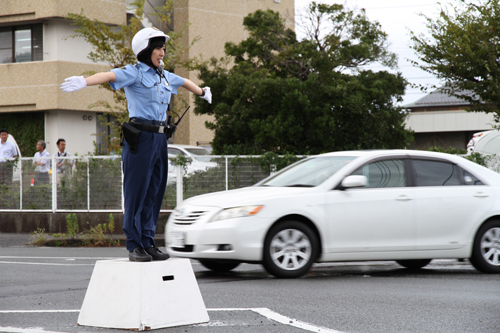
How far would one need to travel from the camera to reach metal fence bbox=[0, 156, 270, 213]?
53.9ft

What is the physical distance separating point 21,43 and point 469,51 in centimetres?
1850

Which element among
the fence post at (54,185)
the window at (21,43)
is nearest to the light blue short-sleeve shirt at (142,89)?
the fence post at (54,185)

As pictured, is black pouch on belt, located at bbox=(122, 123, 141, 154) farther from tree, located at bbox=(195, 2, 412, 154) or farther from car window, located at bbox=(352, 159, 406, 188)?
tree, located at bbox=(195, 2, 412, 154)

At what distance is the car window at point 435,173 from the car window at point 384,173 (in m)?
0.20

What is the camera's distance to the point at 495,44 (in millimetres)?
18594

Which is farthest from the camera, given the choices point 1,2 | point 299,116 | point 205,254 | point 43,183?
point 1,2

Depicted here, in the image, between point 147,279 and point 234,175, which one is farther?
point 234,175

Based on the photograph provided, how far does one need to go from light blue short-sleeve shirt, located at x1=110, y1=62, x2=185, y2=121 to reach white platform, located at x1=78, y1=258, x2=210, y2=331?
1.15 metres

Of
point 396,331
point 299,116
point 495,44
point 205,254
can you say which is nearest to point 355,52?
point 299,116

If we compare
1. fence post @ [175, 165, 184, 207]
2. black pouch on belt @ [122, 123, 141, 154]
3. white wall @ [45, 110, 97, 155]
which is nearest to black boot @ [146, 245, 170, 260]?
black pouch on belt @ [122, 123, 141, 154]

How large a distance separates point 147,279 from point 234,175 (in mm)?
11334

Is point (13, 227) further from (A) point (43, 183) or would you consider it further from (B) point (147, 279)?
(B) point (147, 279)

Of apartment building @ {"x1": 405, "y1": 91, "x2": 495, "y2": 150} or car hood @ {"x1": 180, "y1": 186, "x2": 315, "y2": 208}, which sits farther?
apartment building @ {"x1": 405, "y1": 91, "x2": 495, "y2": 150}

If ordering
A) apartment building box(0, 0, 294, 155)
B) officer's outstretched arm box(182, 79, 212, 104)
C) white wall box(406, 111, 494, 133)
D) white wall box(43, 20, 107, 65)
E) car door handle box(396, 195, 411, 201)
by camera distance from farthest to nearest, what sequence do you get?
white wall box(406, 111, 494, 133) < white wall box(43, 20, 107, 65) < apartment building box(0, 0, 294, 155) < car door handle box(396, 195, 411, 201) < officer's outstretched arm box(182, 79, 212, 104)
